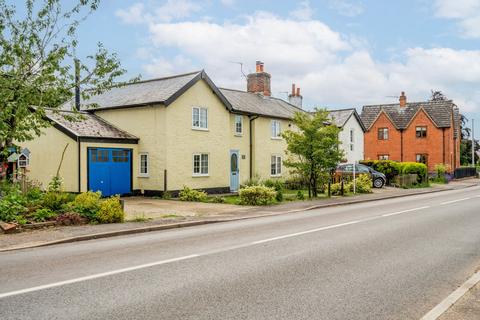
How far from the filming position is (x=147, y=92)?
2644cm

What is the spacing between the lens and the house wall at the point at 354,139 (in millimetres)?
45000

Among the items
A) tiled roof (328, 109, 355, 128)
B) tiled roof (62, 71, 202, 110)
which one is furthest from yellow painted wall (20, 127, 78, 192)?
tiled roof (328, 109, 355, 128)

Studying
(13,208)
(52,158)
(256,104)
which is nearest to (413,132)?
(256,104)

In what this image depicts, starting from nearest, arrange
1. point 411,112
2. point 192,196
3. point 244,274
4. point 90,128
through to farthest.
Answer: point 244,274
point 192,196
point 90,128
point 411,112

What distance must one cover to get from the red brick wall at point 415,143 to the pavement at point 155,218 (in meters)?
33.3

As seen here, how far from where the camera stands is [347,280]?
7074 millimetres

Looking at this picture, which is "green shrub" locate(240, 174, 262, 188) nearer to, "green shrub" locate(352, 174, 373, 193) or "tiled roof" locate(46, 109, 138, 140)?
"green shrub" locate(352, 174, 373, 193)

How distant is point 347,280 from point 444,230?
6.79 metres

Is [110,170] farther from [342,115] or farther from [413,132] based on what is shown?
[413,132]

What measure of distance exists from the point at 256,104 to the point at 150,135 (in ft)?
36.1

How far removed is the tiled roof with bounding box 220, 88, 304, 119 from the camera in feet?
102

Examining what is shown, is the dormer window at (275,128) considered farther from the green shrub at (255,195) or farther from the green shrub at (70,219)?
the green shrub at (70,219)

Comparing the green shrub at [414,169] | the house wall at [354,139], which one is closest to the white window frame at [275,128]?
the green shrub at [414,169]

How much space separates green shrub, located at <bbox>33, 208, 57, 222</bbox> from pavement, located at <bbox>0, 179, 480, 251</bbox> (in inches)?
28.0
